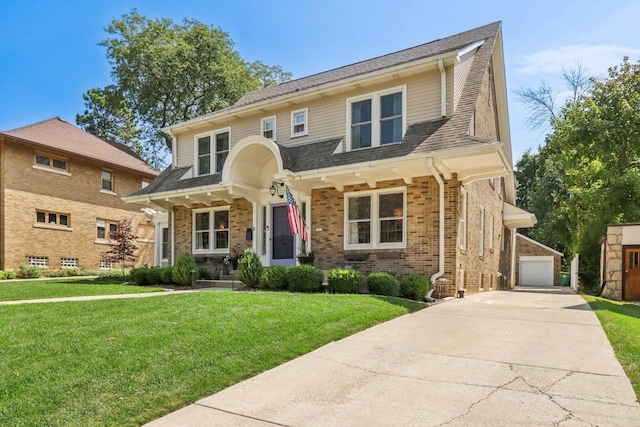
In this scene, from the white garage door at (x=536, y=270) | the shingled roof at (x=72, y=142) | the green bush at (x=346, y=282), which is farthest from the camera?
the white garage door at (x=536, y=270)

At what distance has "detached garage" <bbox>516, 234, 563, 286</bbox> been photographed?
26109 millimetres

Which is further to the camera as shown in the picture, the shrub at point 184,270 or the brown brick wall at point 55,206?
the brown brick wall at point 55,206

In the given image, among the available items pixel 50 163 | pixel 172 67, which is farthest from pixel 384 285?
pixel 172 67

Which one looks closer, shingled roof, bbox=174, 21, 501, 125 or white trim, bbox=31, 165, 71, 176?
shingled roof, bbox=174, 21, 501, 125

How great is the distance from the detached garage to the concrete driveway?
71.7ft

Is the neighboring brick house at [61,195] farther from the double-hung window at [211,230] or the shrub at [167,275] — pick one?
the shrub at [167,275]

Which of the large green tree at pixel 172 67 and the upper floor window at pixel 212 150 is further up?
Result: the large green tree at pixel 172 67

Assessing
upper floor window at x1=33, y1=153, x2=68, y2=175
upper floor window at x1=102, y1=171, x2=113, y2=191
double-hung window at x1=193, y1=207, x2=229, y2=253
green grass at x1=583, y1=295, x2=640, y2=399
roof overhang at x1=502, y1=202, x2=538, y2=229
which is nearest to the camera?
green grass at x1=583, y1=295, x2=640, y2=399

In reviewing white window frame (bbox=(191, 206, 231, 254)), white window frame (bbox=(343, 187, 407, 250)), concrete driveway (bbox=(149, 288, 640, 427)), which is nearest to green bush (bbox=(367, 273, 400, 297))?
white window frame (bbox=(343, 187, 407, 250))

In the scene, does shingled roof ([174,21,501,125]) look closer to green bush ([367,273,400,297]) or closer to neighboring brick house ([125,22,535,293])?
neighboring brick house ([125,22,535,293])

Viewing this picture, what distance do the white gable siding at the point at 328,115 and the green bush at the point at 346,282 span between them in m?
4.54

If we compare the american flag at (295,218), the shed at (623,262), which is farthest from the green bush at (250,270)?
the shed at (623,262)

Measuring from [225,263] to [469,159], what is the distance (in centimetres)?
845

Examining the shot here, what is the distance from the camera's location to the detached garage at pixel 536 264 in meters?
26.1
